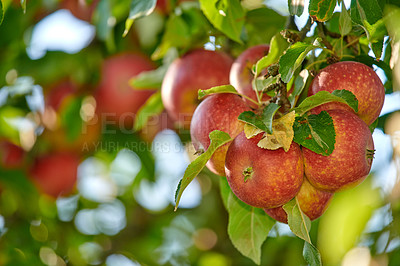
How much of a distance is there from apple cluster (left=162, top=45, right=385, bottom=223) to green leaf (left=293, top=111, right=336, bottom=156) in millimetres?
24

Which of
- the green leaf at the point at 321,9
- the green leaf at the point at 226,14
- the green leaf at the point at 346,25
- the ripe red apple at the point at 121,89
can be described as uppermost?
the green leaf at the point at 321,9

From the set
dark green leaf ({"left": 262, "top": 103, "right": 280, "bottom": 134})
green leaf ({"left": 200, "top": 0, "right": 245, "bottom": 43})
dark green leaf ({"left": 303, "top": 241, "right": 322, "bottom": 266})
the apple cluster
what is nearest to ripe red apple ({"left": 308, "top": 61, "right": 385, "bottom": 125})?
the apple cluster

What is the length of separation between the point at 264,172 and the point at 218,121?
0.46ft

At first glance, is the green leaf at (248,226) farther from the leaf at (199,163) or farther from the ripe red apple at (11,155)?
the ripe red apple at (11,155)

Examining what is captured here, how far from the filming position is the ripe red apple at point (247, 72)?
107cm

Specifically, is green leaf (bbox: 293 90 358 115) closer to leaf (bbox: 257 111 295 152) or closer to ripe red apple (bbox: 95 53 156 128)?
leaf (bbox: 257 111 295 152)

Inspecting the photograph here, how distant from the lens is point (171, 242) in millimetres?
2484

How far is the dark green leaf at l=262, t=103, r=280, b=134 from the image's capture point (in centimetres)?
80

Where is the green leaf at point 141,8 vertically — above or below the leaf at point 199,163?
above

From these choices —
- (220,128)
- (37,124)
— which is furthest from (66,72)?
(220,128)

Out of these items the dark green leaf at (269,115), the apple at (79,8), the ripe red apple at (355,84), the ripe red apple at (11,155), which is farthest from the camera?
the ripe red apple at (11,155)

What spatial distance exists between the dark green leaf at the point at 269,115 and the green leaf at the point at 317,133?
0.16ft

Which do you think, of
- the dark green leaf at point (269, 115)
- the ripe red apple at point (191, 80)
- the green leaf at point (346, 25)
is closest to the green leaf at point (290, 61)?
the dark green leaf at point (269, 115)

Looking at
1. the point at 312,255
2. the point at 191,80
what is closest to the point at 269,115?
the point at 312,255
